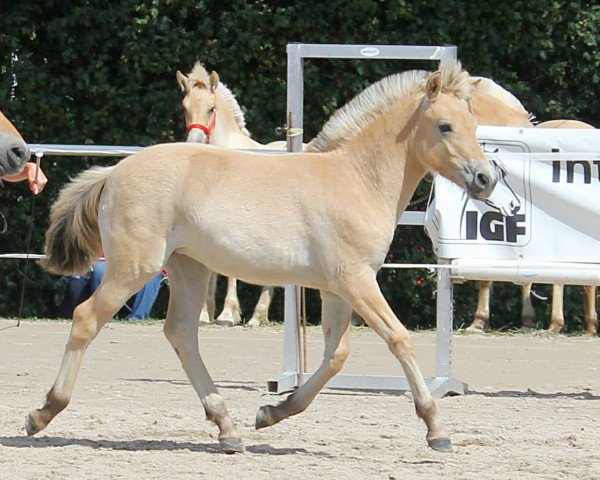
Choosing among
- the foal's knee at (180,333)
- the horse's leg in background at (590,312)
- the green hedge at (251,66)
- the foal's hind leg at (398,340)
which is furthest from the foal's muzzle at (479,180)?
the green hedge at (251,66)

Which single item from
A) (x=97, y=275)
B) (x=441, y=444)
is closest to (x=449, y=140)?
(x=441, y=444)

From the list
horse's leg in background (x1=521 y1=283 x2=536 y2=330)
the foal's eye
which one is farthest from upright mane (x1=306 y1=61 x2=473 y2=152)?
horse's leg in background (x1=521 y1=283 x2=536 y2=330)

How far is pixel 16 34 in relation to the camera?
43.9 ft

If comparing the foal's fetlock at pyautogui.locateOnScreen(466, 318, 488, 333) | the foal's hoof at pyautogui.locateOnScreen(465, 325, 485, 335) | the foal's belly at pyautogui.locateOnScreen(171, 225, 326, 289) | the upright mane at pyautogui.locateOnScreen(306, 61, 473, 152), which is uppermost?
the upright mane at pyautogui.locateOnScreen(306, 61, 473, 152)

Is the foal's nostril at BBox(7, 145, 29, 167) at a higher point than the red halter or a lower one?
lower

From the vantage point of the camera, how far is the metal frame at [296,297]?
7.91 m

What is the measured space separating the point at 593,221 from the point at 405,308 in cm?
538

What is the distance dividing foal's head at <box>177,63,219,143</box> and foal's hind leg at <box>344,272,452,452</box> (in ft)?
19.2

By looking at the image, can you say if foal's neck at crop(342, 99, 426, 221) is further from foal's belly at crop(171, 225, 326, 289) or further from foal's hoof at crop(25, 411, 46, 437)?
foal's hoof at crop(25, 411, 46, 437)

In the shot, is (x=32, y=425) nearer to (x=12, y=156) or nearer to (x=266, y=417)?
(x=266, y=417)

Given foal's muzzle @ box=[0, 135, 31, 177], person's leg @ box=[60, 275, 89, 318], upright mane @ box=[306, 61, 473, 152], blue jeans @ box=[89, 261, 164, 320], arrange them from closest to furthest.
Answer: foal's muzzle @ box=[0, 135, 31, 177] → upright mane @ box=[306, 61, 473, 152] → blue jeans @ box=[89, 261, 164, 320] → person's leg @ box=[60, 275, 89, 318]

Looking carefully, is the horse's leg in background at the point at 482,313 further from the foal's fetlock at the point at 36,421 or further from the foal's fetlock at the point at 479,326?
the foal's fetlock at the point at 36,421

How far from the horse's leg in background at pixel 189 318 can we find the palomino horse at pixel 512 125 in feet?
15.2

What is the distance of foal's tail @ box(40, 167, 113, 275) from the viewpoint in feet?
20.8
